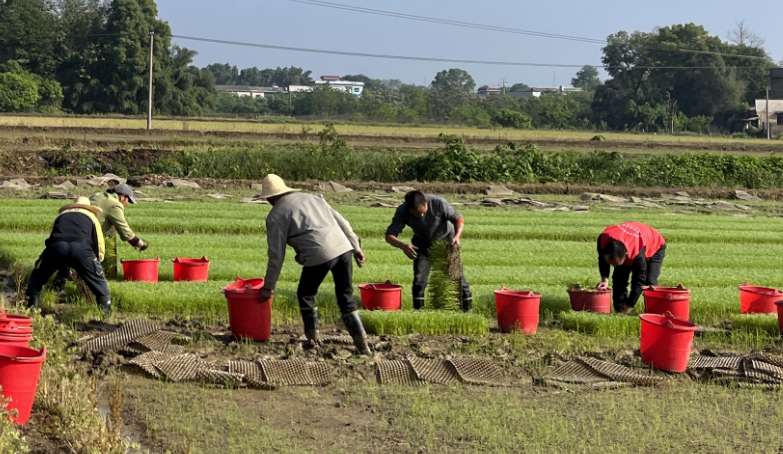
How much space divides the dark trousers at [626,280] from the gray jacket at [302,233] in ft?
11.3

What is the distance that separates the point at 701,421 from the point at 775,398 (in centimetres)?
116

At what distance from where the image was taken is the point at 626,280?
1025 centimetres

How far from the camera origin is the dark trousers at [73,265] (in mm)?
9242

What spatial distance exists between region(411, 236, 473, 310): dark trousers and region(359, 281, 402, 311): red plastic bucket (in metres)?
0.19

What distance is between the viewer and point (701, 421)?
6.83 m

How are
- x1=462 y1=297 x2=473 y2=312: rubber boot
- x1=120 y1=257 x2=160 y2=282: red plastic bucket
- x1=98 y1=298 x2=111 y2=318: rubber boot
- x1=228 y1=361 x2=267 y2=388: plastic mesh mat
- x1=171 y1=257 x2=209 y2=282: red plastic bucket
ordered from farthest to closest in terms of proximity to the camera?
x1=171 y1=257 x2=209 y2=282: red plastic bucket, x1=120 y1=257 x2=160 y2=282: red plastic bucket, x1=462 y1=297 x2=473 y2=312: rubber boot, x1=98 y1=298 x2=111 y2=318: rubber boot, x1=228 y1=361 x2=267 y2=388: plastic mesh mat

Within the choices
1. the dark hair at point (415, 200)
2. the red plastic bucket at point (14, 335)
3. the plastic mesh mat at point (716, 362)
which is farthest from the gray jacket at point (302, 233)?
the plastic mesh mat at point (716, 362)

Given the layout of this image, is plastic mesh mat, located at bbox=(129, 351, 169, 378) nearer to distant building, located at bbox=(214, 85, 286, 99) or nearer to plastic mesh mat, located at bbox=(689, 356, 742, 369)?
plastic mesh mat, located at bbox=(689, 356, 742, 369)

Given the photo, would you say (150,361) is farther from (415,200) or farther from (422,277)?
(422,277)

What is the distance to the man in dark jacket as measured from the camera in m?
9.49

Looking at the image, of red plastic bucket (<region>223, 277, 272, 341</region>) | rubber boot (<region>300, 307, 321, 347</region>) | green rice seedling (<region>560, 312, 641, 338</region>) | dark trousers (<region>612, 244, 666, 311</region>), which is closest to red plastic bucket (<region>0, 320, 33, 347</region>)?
red plastic bucket (<region>223, 277, 272, 341</region>)

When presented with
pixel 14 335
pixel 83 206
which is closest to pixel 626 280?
pixel 83 206

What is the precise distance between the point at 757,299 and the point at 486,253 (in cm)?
509

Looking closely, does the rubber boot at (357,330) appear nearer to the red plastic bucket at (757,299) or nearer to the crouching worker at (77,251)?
the crouching worker at (77,251)
